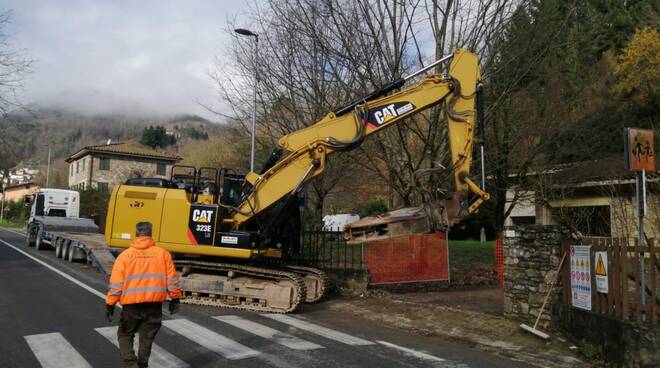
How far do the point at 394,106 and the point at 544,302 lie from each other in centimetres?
443

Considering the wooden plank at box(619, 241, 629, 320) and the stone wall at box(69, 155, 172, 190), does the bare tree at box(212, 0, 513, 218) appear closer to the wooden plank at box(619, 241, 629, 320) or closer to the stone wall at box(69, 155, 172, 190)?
the wooden plank at box(619, 241, 629, 320)

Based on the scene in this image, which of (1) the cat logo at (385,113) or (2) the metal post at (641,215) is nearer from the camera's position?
(2) the metal post at (641,215)

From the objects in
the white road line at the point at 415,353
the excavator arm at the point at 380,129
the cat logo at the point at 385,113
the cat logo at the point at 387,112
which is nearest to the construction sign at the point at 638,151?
the excavator arm at the point at 380,129

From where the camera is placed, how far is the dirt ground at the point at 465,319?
321 inches

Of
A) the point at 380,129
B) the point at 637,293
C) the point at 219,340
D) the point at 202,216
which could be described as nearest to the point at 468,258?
the point at 380,129

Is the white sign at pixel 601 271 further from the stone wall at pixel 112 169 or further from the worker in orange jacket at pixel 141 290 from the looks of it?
the stone wall at pixel 112 169

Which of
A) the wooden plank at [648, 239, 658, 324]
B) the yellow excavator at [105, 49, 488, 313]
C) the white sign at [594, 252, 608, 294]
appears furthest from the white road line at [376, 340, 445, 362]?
the yellow excavator at [105, 49, 488, 313]

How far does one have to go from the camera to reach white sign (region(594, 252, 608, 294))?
780 cm

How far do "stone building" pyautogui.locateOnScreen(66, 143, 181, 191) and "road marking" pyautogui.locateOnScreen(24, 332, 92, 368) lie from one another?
50804 millimetres

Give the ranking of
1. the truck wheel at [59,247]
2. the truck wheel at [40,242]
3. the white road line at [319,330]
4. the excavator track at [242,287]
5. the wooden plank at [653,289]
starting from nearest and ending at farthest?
the wooden plank at [653,289] < the white road line at [319,330] < the excavator track at [242,287] < the truck wheel at [59,247] < the truck wheel at [40,242]

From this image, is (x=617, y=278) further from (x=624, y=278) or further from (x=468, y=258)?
(x=468, y=258)

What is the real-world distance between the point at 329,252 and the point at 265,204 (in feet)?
13.0

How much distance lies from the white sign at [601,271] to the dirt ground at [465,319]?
3.35 ft

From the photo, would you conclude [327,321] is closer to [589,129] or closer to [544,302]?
[544,302]
